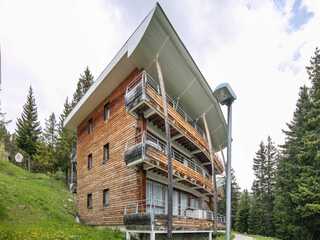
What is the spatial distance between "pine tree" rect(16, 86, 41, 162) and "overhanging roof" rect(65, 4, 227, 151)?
82.4ft

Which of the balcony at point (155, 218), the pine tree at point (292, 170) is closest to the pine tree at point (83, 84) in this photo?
the balcony at point (155, 218)

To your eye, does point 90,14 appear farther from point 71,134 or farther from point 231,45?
point 71,134

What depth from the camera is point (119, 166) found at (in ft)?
59.6

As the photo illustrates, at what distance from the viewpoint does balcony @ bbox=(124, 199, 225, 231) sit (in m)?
13.3

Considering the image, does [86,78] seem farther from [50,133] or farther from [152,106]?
[152,106]

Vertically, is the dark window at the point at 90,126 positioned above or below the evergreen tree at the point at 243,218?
above

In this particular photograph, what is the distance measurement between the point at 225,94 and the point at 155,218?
8.91 meters

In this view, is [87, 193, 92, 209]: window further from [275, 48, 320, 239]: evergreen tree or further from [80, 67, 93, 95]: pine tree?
[80, 67, 93, 95]: pine tree

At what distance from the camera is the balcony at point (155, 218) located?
1326cm

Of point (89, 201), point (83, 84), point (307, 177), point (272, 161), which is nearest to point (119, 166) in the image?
point (89, 201)

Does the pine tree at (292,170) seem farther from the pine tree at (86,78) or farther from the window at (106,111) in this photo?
the pine tree at (86,78)

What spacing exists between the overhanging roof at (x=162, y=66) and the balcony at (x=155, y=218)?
7.56 m

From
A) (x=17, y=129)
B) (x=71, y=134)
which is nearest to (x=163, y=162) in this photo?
(x=71, y=134)

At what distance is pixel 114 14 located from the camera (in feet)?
40.9
